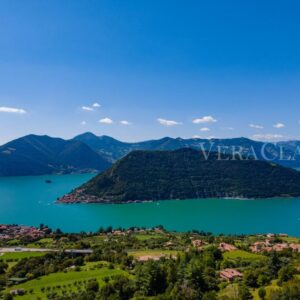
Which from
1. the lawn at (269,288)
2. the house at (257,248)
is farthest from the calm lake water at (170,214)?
the lawn at (269,288)

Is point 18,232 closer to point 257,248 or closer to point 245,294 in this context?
point 257,248

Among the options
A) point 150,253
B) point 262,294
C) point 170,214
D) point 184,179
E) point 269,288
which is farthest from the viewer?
point 184,179

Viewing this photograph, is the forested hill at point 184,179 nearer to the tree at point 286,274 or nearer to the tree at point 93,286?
the tree at point 93,286

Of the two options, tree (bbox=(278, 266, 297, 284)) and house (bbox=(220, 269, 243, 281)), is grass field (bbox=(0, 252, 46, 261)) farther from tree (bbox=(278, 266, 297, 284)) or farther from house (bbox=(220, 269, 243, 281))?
tree (bbox=(278, 266, 297, 284))

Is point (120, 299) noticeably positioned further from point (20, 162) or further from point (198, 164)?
point (20, 162)

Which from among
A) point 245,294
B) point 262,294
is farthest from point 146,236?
point 262,294

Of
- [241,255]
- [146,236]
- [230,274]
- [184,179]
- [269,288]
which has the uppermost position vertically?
[184,179]
